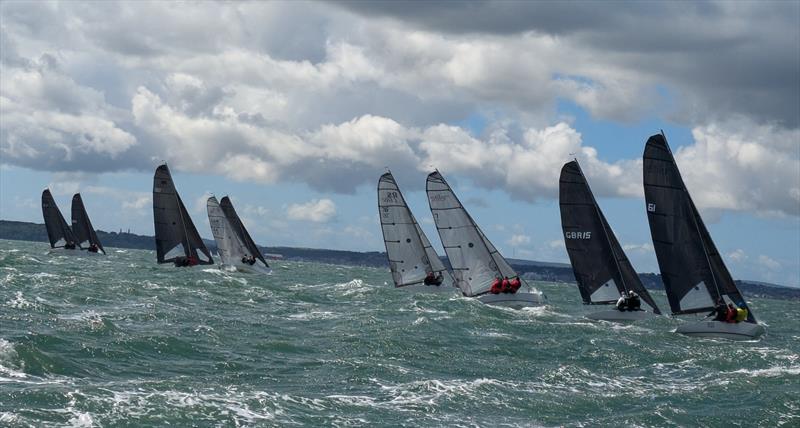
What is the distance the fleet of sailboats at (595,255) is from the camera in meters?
43.0

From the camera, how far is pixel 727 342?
1516 inches

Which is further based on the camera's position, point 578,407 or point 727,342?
point 727,342

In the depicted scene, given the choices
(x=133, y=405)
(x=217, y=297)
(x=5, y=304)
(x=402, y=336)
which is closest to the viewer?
(x=133, y=405)

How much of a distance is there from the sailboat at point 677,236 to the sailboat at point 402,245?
1927cm

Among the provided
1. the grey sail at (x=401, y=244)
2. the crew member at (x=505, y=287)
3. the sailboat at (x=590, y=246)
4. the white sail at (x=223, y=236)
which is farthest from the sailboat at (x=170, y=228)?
the sailboat at (x=590, y=246)

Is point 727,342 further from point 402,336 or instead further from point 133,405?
point 133,405

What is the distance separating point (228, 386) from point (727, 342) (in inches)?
866

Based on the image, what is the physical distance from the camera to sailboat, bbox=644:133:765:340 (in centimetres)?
4322

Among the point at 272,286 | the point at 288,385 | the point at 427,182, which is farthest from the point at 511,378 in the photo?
the point at 272,286

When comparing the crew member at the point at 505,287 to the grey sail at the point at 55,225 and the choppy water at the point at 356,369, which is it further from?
the grey sail at the point at 55,225

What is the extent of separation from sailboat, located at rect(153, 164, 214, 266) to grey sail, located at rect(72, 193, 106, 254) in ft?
95.2

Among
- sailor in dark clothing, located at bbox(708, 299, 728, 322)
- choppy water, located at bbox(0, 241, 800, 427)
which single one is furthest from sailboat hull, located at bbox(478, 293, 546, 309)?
sailor in dark clothing, located at bbox(708, 299, 728, 322)

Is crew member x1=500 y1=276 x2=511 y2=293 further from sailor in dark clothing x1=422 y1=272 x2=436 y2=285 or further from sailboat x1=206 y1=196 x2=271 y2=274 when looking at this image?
sailboat x1=206 y1=196 x2=271 y2=274

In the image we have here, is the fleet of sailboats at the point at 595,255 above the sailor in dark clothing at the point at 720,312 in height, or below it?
above
